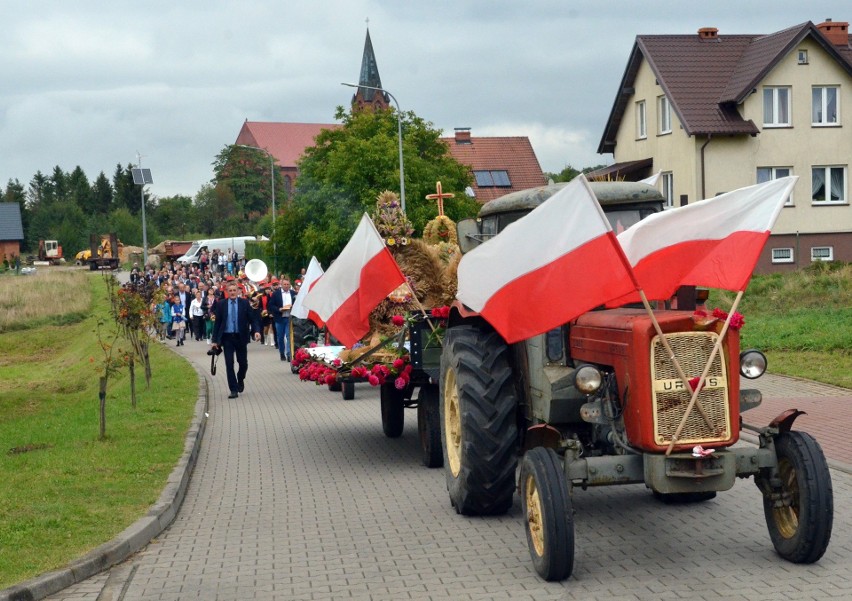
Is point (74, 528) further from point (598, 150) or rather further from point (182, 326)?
point (598, 150)

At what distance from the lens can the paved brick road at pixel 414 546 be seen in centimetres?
701

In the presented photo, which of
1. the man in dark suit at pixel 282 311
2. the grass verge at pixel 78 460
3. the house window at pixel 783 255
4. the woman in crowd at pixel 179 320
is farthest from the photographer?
the house window at pixel 783 255

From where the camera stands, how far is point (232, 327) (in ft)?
64.7

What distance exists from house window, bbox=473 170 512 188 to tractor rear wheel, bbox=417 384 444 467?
6021cm

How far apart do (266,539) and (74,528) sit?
1390 mm

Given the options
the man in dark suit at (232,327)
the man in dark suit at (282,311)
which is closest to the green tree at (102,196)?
the man in dark suit at (282,311)

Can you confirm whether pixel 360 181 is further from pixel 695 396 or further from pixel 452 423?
pixel 695 396

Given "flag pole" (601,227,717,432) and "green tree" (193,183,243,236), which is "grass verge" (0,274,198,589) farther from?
"green tree" (193,183,243,236)

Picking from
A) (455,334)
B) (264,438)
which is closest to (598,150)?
(264,438)

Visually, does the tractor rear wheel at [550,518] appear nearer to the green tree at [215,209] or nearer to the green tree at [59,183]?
the green tree at [215,209]

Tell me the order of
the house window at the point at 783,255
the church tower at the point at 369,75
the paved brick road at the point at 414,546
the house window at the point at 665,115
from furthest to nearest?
the church tower at the point at 369,75 → the house window at the point at 665,115 → the house window at the point at 783,255 → the paved brick road at the point at 414,546

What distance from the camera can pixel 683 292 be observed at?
8.34 meters

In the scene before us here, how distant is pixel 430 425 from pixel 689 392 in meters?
4.78

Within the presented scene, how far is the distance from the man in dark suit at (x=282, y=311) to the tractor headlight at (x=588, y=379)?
66.3ft
